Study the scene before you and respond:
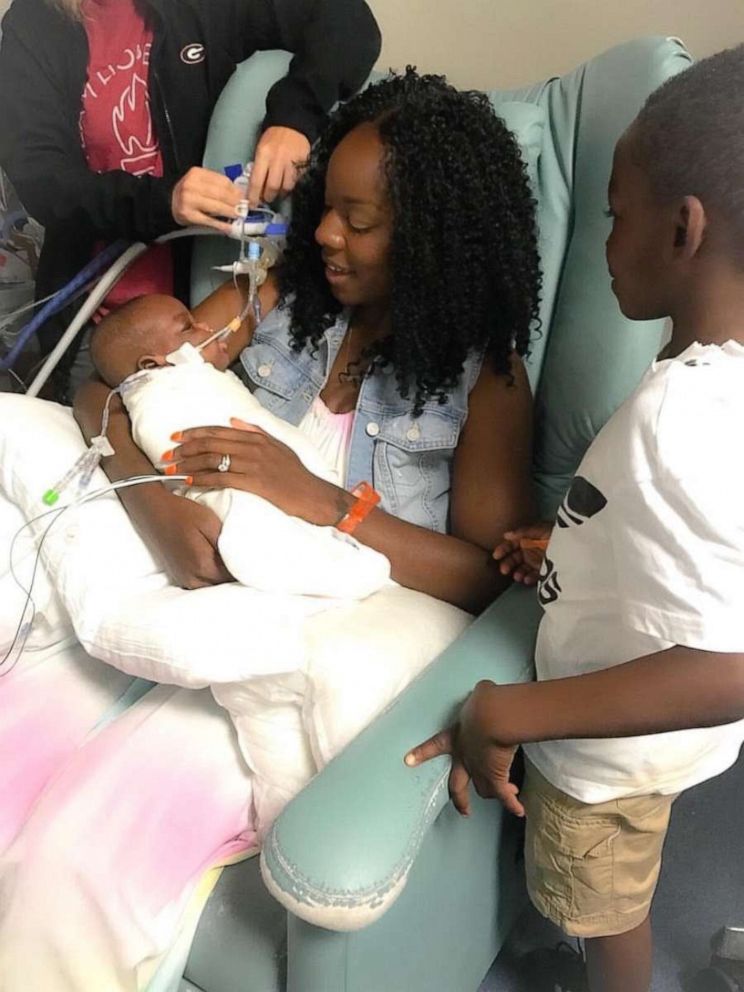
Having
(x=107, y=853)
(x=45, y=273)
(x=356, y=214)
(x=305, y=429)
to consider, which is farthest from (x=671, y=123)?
(x=45, y=273)

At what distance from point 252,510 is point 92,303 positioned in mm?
706

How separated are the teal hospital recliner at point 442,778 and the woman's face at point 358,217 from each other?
9.4 inches

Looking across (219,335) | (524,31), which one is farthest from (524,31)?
(219,335)

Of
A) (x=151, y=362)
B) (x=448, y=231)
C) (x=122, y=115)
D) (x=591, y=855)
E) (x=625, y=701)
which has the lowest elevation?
(x=591, y=855)

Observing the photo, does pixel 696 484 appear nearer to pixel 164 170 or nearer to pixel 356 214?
pixel 356 214

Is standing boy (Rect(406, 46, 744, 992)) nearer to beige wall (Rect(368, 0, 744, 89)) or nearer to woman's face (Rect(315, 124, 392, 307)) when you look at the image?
woman's face (Rect(315, 124, 392, 307))

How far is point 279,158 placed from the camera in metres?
1.35

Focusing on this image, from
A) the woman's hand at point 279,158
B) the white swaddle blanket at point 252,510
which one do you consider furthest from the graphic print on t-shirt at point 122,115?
the white swaddle blanket at point 252,510

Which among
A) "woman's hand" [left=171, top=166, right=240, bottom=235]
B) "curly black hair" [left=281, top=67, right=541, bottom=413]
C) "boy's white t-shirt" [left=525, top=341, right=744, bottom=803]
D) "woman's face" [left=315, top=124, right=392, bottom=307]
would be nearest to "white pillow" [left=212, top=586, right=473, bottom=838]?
"boy's white t-shirt" [left=525, top=341, right=744, bottom=803]

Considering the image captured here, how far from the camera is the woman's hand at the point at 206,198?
1374 millimetres

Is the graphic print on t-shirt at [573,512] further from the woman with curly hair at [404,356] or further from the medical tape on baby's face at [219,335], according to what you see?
the medical tape on baby's face at [219,335]

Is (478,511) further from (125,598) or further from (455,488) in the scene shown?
(125,598)

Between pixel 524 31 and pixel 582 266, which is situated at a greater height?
pixel 524 31

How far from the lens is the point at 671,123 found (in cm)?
78
